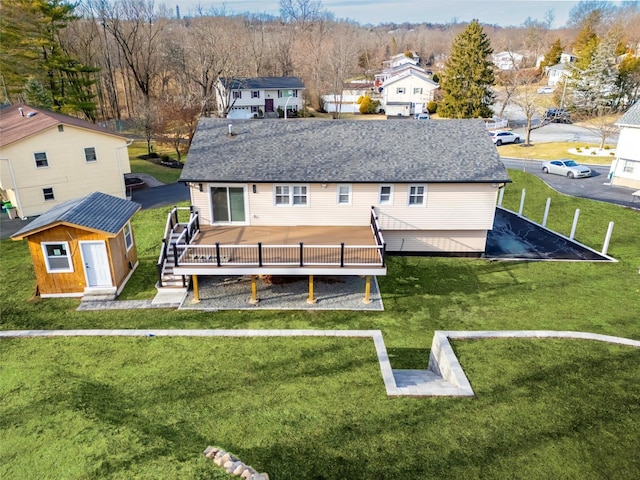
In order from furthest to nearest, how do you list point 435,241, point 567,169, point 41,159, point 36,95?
point 36,95 < point 567,169 < point 41,159 < point 435,241

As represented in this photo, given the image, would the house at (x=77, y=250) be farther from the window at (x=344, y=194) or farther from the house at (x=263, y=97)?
the house at (x=263, y=97)

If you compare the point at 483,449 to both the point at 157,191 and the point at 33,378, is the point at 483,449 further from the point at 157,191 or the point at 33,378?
the point at 157,191

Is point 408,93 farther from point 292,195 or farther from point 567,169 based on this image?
point 292,195

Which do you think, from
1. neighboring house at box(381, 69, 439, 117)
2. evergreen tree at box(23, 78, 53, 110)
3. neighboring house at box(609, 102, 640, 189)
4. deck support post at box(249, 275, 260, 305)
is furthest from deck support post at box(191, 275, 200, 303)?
neighboring house at box(381, 69, 439, 117)

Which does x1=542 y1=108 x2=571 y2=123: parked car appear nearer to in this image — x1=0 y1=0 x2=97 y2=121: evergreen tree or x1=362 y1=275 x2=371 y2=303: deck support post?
x1=362 y1=275 x2=371 y2=303: deck support post

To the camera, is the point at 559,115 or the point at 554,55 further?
the point at 554,55

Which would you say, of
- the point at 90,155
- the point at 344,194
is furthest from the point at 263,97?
the point at 344,194

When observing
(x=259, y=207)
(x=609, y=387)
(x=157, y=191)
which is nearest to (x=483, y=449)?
(x=609, y=387)
